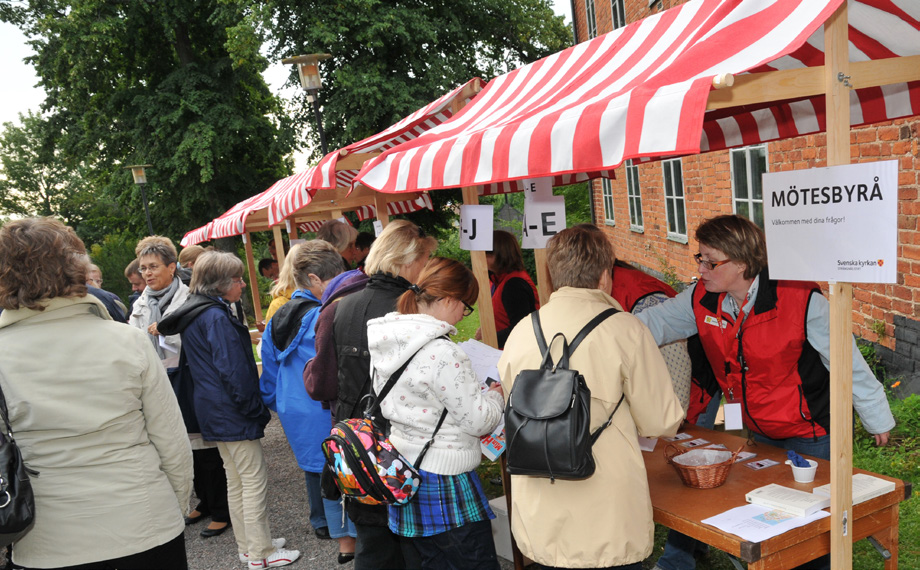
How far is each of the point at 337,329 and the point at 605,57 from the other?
1744 mm

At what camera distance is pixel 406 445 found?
9.04 ft

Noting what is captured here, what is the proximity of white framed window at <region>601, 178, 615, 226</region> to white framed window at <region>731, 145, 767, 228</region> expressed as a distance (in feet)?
25.2

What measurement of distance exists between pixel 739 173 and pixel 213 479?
6313 mm

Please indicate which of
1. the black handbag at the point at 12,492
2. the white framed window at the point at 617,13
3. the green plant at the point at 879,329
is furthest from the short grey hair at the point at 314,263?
the white framed window at the point at 617,13

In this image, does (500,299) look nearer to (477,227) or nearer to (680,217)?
(477,227)

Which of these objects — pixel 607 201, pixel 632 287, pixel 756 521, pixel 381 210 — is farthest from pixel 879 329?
pixel 607 201

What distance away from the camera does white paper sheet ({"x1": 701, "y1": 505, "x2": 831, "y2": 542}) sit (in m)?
2.33

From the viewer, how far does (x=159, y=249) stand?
16.5 ft

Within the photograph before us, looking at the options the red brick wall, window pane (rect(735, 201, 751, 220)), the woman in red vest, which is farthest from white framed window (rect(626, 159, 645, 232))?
the woman in red vest

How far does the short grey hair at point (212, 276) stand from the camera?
4.21 m

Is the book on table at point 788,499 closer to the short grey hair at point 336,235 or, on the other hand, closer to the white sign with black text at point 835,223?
the white sign with black text at point 835,223

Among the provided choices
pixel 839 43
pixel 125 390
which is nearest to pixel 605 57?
pixel 839 43

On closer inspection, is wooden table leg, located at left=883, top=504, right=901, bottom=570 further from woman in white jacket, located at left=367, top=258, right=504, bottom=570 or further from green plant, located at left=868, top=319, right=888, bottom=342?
green plant, located at left=868, top=319, right=888, bottom=342

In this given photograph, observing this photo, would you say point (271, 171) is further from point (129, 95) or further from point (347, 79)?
point (347, 79)
